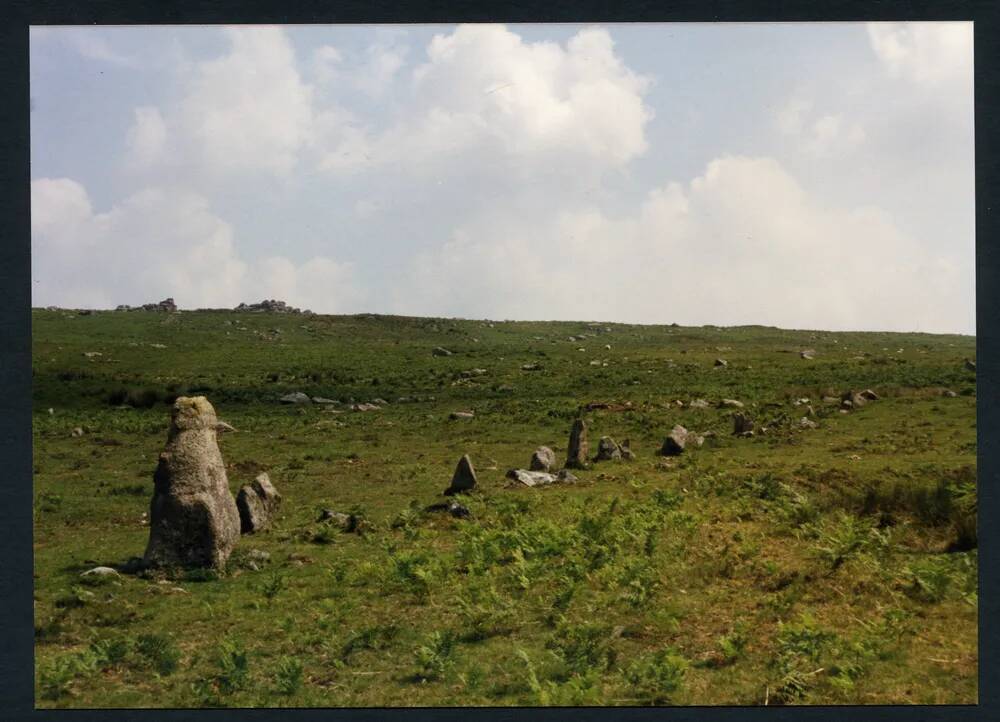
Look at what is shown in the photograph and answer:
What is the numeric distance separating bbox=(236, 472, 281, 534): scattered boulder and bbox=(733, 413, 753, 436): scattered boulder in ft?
64.0

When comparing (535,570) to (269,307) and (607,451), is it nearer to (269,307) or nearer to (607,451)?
(607,451)

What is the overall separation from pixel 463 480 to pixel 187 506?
910 cm

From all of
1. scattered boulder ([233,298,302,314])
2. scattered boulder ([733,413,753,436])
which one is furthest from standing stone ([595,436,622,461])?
scattered boulder ([233,298,302,314])

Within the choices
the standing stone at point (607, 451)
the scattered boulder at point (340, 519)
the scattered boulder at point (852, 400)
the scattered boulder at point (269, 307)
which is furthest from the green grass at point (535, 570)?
the scattered boulder at point (269, 307)

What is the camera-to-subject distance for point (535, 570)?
1592 cm

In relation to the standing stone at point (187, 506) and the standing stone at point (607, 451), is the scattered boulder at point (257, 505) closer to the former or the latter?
the standing stone at point (187, 506)

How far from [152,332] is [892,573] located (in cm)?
7265

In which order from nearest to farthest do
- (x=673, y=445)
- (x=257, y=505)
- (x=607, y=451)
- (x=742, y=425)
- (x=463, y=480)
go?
(x=257, y=505) → (x=463, y=480) → (x=607, y=451) → (x=673, y=445) → (x=742, y=425)

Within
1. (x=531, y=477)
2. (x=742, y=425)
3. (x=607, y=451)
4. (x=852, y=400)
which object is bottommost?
(x=531, y=477)

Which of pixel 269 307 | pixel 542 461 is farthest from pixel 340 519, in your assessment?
pixel 269 307

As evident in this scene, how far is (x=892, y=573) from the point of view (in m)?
14.6

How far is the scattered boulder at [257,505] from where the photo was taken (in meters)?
19.6

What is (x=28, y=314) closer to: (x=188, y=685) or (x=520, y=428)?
(x=188, y=685)

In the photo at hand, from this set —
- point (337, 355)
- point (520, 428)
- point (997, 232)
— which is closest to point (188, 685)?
point (997, 232)
